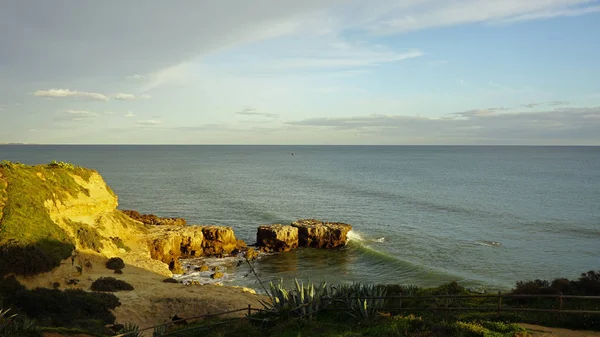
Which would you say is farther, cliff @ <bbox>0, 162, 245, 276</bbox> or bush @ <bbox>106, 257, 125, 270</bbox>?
bush @ <bbox>106, 257, 125, 270</bbox>

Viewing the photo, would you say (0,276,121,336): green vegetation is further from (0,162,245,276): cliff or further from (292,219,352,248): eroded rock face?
(292,219,352,248): eroded rock face

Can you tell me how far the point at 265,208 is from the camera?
59.0 m

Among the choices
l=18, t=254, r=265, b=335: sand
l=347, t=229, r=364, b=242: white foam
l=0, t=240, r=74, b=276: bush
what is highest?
l=0, t=240, r=74, b=276: bush

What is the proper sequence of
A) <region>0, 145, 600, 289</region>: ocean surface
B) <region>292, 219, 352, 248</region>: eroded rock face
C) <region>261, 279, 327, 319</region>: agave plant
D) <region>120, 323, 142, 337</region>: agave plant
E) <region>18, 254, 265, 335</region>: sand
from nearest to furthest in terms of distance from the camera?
<region>120, 323, 142, 337</region>: agave plant → <region>261, 279, 327, 319</region>: agave plant → <region>18, 254, 265, 335</region>: sand → <region>0, 145, 600, 289</region>: ocean surface → <region>292, 219, 352, 248</region>: eroded rock face

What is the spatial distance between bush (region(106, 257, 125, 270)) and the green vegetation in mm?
7679

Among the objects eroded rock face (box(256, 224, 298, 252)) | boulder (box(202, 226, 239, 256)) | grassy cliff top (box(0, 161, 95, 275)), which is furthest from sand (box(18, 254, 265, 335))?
eroded rock face (box(256, 224, 298, 252))

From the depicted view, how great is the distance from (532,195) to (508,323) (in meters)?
63.6

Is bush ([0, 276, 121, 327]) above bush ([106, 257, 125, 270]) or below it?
above

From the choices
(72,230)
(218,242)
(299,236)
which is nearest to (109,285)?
(72,230)

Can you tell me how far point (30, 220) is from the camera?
25.1 metres

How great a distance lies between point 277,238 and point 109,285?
59.0ft

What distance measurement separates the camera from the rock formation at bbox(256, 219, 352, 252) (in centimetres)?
3950

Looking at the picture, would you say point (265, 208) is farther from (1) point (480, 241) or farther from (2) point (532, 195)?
(2) point (532, 195)

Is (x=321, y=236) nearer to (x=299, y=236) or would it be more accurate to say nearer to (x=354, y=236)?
(x=299, y=236)
